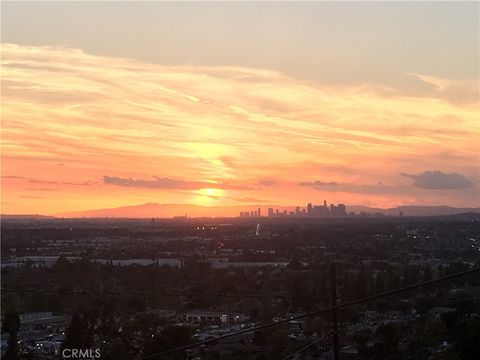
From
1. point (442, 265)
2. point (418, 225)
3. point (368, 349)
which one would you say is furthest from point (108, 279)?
point (418, 225)

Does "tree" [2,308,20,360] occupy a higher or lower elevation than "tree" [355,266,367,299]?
lower

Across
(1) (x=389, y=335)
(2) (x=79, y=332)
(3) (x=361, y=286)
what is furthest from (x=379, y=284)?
(2) (x=79, y=332)

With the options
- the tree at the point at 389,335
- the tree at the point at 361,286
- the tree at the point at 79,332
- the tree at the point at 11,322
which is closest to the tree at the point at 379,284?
the tree at the point at 361,286

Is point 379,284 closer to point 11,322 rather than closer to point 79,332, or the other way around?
point 79,332

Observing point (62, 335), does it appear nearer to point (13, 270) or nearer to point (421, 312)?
point (421, 312)

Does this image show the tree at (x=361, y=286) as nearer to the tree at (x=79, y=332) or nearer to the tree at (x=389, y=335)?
the tree at (x=389, y=335)

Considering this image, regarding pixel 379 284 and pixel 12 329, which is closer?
pixel 12 329

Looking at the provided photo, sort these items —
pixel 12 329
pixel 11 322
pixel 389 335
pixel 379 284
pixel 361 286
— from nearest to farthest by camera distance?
pixel 389 335
pixel 12 329
pixel 11 322
pixel 361 286
pixel 379 284

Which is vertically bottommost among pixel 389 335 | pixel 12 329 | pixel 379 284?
pixel 389 335

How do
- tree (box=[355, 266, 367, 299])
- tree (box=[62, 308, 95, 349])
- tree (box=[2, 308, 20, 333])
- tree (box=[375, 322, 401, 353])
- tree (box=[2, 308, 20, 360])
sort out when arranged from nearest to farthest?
tree (box=[2, 308, 20, 360]), tree (box=[62, 308, 95, 349]), tree (box=[375, 322, 401, 353]), tree (box=[2, 308, 20, 333]), tree (box=[355, 266, 367, 299])

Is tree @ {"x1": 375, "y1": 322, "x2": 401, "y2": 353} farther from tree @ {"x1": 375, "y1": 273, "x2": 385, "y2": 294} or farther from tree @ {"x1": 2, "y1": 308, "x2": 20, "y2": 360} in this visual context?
tree @ {"x1": 2, "y1": 308, "x2": 20, "y2": 360}

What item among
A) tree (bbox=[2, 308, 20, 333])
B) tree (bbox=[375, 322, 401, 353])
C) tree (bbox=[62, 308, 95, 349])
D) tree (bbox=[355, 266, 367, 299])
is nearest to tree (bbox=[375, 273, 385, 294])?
tree (bbox=[355, 266, 367, 299])
